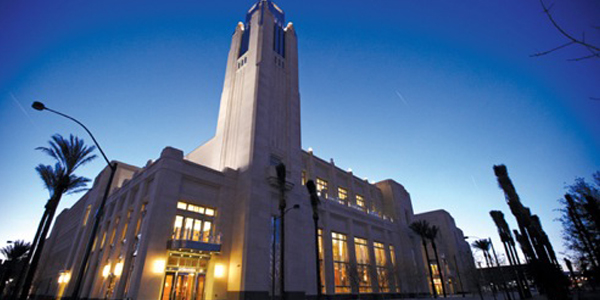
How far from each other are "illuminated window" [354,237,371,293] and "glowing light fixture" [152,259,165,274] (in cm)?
2504

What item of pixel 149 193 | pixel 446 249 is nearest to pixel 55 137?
pixel 149 193

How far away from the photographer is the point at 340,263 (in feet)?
130

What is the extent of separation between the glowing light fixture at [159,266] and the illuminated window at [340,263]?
22224 millimetres

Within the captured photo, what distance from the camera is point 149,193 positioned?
95.1 feet

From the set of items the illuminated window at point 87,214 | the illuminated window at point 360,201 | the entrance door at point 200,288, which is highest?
the illuminated window at point 360,201

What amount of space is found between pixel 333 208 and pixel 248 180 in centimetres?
1595

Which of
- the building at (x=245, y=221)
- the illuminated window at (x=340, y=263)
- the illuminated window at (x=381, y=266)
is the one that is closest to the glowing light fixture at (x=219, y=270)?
the building at (x=245, y=221)

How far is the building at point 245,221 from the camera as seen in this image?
26734 millimetres

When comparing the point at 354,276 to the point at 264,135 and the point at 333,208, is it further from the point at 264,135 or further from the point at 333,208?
the point at 264,135

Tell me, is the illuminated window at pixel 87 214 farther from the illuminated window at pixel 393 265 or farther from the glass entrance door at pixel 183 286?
the illuminated window at pixel 393 265

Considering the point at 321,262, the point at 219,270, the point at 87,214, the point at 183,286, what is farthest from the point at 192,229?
the point at 87,214

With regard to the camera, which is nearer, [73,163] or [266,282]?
[73,163]

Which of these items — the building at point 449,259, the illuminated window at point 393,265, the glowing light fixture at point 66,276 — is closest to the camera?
the glowing light fixture at point 66,276

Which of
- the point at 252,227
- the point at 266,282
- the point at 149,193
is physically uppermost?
the point at 149,193
